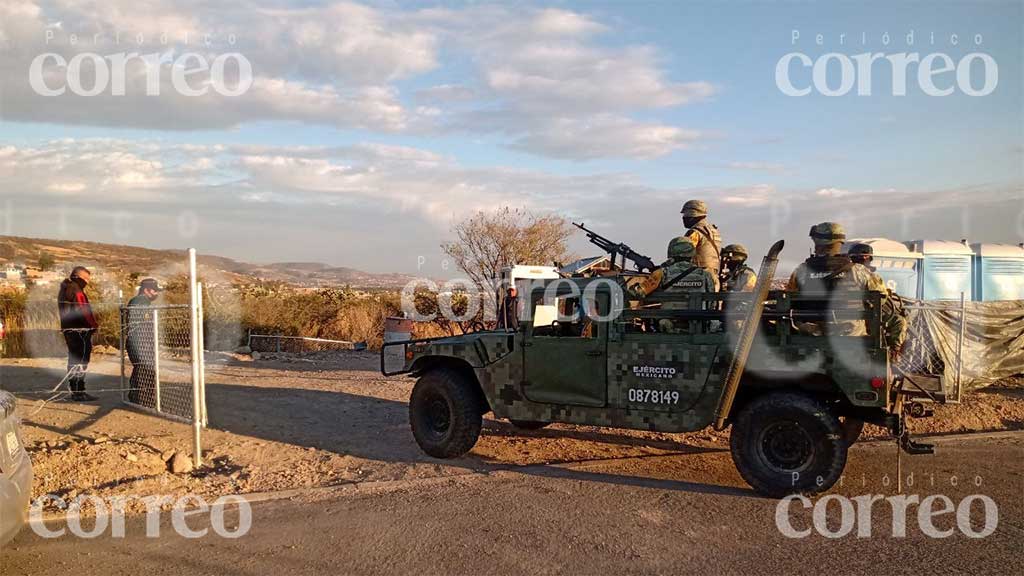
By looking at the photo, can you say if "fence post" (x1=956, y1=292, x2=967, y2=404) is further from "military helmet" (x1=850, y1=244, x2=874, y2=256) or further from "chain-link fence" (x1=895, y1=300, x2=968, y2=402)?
"military helmet" (x1=850, y1=244, x2=874, y2=256)

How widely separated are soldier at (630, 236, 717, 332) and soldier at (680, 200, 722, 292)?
601 mm

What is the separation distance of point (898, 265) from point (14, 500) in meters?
14.1

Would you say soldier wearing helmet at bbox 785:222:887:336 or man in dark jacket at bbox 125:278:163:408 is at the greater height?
soldier wearing helmet at bbox 785:222:887:336

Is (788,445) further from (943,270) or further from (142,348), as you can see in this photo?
(943,270)

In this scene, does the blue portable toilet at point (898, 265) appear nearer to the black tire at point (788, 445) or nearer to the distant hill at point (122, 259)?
the black tire at point (788, 445)

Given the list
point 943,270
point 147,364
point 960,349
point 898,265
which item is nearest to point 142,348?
Answer: point 147,364

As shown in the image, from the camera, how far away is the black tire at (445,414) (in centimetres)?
759

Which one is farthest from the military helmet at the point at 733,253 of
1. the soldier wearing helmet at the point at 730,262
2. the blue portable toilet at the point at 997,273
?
the blue portable toilet at the point at 997,273

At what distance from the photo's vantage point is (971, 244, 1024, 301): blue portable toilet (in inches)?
587

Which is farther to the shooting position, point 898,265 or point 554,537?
point 898,265

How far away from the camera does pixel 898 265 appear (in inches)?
561

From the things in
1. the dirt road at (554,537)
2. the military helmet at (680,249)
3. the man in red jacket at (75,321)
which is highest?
the military helmet at (680,249)

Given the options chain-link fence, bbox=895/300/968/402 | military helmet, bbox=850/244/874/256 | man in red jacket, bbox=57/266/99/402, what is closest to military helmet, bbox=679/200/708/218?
military helmet, bbox=850/244/874/256

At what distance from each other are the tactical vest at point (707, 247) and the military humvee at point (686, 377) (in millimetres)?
1226
